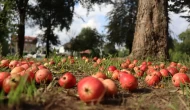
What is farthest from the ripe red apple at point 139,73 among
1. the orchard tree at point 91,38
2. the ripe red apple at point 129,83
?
the orchard tree at point 91,38

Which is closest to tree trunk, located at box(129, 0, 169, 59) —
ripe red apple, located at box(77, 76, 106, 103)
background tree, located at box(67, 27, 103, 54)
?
ripe red apple, located at box(77, 76, 106, 103)

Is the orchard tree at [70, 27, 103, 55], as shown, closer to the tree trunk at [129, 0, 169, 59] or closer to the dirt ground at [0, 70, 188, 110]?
the tree trunk at [129, 0, 169, 59]

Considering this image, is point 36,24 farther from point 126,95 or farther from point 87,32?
point 87,32

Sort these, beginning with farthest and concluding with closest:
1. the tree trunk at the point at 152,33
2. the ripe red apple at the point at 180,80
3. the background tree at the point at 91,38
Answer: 1. the background tree at the point at 91,38
2. the tree trunk at the point at 152,33
3. the ripe red apple at the point at 180,80

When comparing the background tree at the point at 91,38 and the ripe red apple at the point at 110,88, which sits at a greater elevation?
the background tree at the point at 91,38

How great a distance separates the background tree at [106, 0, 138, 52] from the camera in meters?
38.0

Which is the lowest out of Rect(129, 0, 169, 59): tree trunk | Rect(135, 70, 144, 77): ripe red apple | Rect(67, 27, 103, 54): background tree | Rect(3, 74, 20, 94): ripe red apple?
Rect(135, 70, 144, 77): ripe red apple

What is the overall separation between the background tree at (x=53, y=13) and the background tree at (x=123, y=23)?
491 inches

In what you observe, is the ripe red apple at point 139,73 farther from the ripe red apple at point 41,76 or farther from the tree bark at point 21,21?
the tree bark at point 21,21

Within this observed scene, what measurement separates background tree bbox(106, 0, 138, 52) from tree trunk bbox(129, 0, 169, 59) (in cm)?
2958

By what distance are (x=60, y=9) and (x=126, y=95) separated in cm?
2400

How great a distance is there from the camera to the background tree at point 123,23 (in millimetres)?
38000

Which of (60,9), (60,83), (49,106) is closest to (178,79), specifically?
(60,83)

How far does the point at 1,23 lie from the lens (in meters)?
12.5
